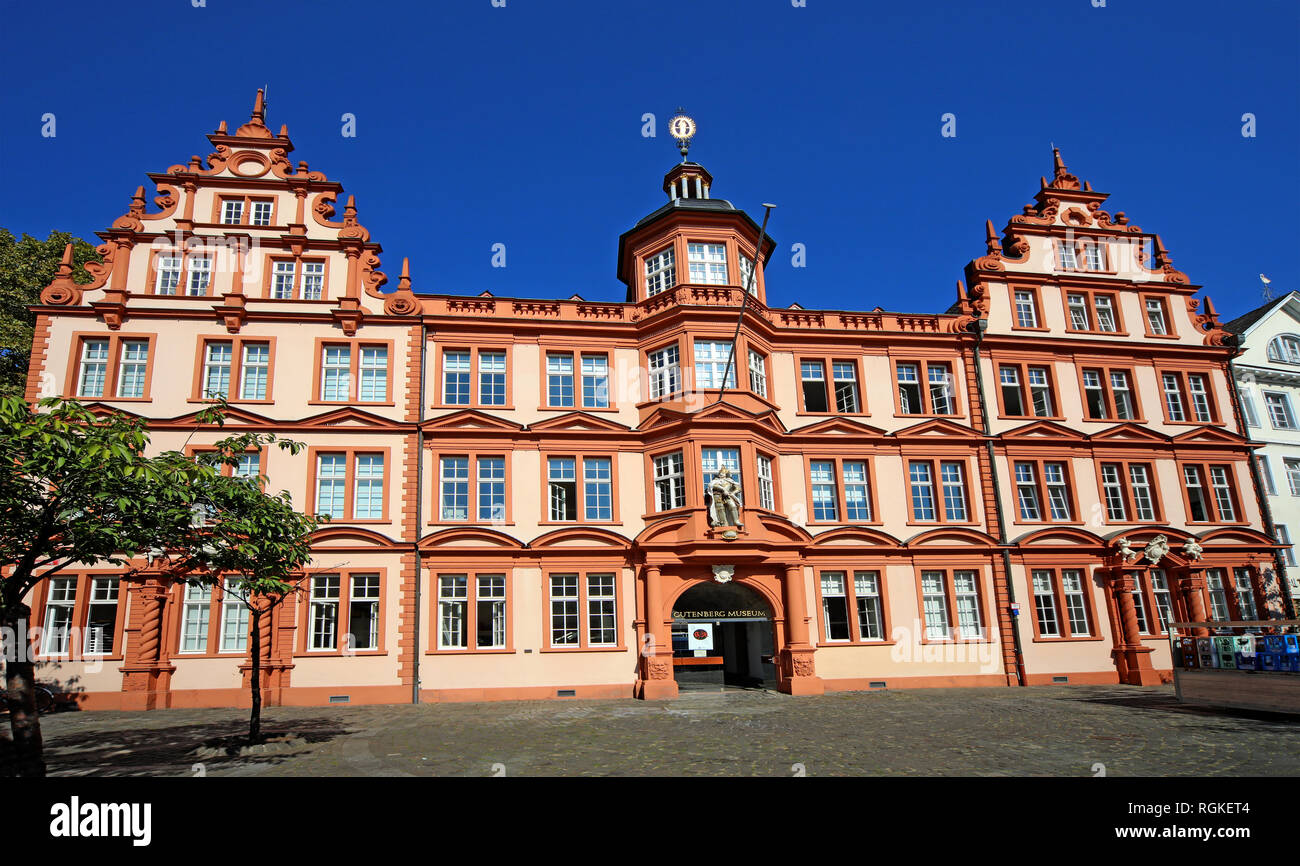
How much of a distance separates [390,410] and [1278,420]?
1364 inches

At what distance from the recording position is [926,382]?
28453 millimetres

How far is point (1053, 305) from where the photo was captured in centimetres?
3027

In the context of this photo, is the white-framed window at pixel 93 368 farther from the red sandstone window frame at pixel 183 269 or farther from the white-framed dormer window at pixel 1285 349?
the white-framed dormer window at pixel 1285 349

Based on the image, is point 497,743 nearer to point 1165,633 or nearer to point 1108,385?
point 1165,633

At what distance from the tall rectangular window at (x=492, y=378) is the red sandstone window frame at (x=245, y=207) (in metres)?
8.45

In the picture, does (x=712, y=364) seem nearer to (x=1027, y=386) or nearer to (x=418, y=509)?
(x=418, y=509)

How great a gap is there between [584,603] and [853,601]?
8706mm

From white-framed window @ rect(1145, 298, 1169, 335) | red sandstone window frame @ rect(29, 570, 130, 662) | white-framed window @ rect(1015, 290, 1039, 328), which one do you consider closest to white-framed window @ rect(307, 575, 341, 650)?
red sandstone window frame @ rect(29, 570, 130, 662)

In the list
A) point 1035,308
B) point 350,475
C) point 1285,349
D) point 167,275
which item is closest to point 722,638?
point 350,475

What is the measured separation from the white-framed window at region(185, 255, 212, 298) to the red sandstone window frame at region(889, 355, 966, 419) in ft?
76.8

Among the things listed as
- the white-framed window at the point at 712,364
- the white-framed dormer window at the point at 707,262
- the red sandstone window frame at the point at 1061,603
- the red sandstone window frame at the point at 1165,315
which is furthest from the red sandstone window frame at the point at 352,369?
the red sandstone window frame at the point at 1165,315

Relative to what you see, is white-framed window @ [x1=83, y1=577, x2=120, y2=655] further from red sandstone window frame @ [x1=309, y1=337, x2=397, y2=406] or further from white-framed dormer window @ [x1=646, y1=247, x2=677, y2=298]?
white-framed dormer window @ [x1=646, y1=247, x2=677, y2=298]
